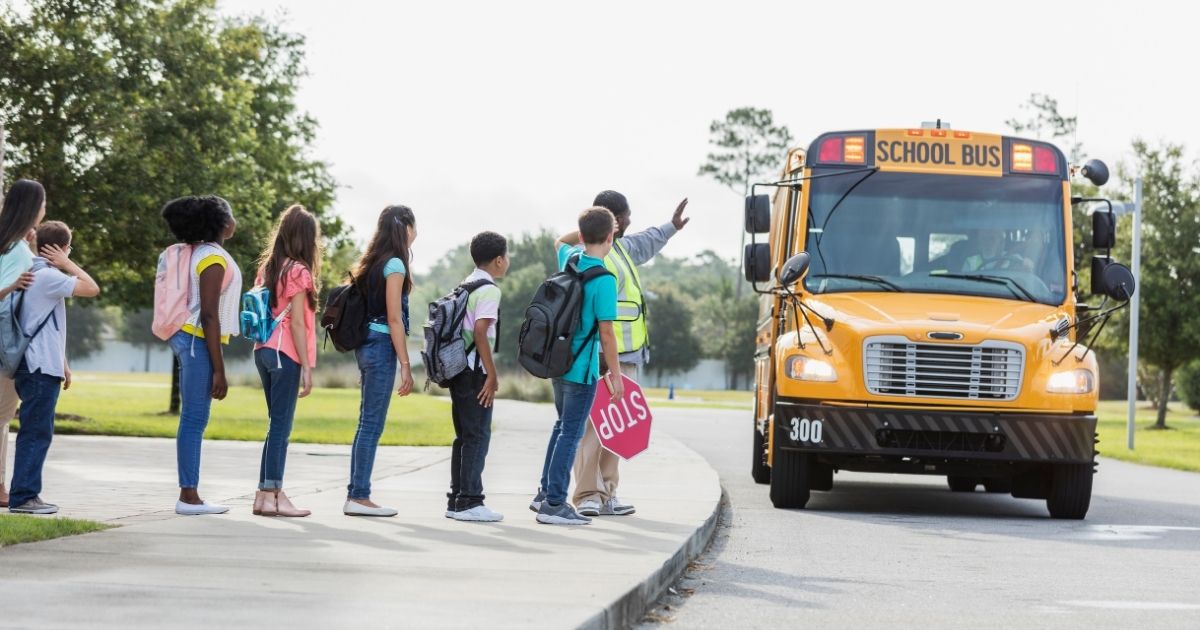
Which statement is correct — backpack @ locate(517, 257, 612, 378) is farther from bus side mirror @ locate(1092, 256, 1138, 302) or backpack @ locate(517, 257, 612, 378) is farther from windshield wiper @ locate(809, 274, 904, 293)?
bus side mirror @ locate(1092, 256, 1138, 302)

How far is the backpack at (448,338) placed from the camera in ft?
29.1

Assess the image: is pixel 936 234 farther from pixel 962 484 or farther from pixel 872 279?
pixel 962 484

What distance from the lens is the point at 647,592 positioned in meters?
6.86

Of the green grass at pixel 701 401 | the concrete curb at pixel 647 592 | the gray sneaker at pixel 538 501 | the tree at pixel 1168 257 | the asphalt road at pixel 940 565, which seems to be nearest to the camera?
the concrete curb at pixel 647 592

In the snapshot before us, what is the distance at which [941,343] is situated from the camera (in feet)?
37.7

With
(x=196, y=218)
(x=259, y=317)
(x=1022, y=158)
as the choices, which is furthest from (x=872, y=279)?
(x=196, y=218)

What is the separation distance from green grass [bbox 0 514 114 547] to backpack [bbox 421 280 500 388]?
2.03 metres

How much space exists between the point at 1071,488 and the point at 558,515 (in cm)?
483

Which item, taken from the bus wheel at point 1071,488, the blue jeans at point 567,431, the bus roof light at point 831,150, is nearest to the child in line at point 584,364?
the blue jeans at point 567,431

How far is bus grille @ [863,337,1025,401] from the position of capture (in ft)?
37.8

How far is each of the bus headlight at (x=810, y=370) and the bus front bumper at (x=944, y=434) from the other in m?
0.23

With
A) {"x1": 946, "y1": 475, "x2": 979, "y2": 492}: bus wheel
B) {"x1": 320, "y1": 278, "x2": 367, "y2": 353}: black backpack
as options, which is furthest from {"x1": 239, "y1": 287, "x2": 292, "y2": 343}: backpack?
{"x1": 946, "y1": 475, "x2": 979, "y2": 492}: bus wheel

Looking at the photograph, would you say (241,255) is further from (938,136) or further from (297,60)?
(938,136)

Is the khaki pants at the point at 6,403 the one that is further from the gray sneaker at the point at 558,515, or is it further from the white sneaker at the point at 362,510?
the gray sneaker at the point at 558,515
